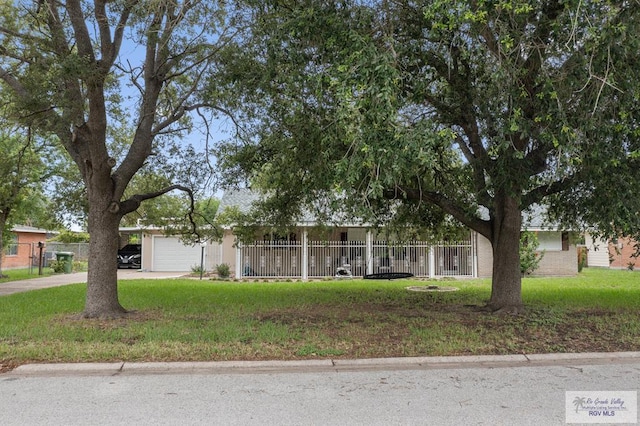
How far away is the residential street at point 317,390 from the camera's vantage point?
4648mm

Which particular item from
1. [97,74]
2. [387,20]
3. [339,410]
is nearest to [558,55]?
[387,20]

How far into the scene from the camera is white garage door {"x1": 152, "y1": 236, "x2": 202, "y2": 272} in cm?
2672

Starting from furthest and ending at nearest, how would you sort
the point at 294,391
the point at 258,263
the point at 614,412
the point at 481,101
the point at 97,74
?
the point at 258,263 → the point at 97,74 → the point at 481,101 → the point at 294,391 → the point at 614,412

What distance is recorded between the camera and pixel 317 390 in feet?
18.1

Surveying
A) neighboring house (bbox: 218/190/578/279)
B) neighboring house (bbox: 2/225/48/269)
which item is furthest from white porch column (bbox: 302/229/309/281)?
neighboring house (bbox: 2/225/48/269)

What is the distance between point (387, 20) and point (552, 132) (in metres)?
3.25

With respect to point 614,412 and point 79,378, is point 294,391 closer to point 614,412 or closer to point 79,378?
point 79,378

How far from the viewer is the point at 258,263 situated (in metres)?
21.3

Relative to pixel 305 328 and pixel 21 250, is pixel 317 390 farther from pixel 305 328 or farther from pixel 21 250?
pixel 21 250

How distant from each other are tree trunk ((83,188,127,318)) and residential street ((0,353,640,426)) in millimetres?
3208
